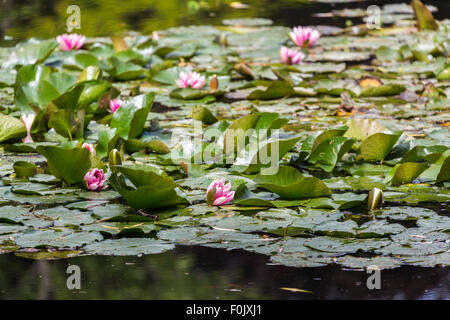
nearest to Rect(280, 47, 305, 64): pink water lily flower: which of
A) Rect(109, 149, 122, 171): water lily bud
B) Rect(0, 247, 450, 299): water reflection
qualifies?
Rect(109, 149, 122, 171): water lily bud

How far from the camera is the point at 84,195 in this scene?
2580 mm

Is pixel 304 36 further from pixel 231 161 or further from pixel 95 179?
pixel 95 179

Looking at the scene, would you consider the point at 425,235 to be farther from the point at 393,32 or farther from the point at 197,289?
the point at 393,32

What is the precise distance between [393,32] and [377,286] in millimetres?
5175

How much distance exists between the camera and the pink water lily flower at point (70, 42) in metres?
5.57

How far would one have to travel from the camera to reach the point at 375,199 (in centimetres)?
236

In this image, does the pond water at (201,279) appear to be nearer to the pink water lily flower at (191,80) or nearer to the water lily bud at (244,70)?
the pink water lily flower at (191,80)

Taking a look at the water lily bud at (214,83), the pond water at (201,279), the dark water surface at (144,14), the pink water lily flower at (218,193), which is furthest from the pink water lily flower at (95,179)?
the dark water surface at (144,14)

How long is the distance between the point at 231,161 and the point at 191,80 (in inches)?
58.6

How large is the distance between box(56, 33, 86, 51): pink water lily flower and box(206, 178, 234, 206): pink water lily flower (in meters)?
3.47

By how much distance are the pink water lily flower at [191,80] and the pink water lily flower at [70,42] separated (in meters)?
1.57

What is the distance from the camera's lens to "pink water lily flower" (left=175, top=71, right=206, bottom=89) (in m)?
4.33

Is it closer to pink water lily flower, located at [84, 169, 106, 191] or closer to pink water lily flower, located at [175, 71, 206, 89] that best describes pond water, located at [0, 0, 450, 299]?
pink water lily flower, located at [84, 169, 106, 191]

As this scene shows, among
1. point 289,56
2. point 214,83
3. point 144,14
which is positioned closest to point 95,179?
point 214,83
